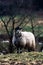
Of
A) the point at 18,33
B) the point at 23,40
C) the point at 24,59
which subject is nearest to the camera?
the point at 24,59

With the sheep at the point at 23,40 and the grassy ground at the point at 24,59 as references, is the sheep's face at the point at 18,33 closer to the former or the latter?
the sheep at the point at 23,40

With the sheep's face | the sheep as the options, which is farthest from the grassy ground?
the sheep

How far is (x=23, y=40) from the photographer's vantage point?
567 inches

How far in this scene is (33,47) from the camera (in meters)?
15.2

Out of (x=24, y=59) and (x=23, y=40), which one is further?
(x=23, y=40)

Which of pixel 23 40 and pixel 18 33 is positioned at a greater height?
pixel 18 33

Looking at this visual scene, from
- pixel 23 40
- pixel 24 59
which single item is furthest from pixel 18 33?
pixel 24 59

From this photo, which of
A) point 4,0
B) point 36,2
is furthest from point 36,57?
point 4,0

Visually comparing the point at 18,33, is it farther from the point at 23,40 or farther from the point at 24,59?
the point at 24,59

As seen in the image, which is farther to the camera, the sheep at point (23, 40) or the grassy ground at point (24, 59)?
the sheep at point (23, 40)

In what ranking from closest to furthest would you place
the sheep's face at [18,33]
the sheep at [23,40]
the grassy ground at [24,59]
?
the grassy ground at [24,59] < the sheep's face at [18,33] < the sheep at [23,40]

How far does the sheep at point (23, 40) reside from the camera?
14038mm

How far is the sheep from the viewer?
46.1 feet

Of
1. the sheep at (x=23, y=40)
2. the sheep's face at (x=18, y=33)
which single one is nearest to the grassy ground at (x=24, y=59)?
the sheep's face at (x=18, y=33)
